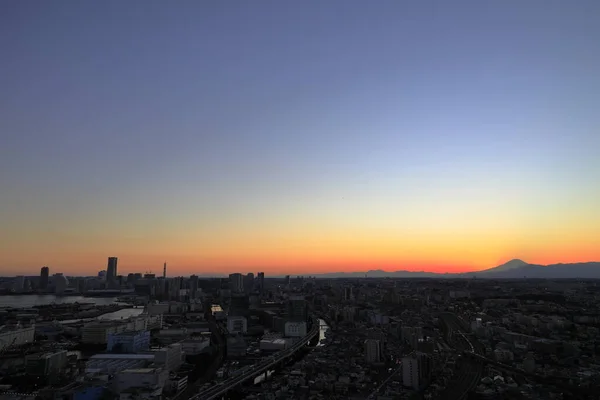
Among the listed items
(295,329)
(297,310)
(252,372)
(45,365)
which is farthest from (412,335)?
(45,365)

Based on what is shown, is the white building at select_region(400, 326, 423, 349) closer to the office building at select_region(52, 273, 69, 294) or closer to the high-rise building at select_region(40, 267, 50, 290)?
the office building at select_region(52, 273, 69, 294)

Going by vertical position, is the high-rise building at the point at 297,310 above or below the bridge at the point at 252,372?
above

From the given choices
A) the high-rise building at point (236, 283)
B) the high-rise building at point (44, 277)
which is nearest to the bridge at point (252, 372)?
the high-rise building at point (236, 283)

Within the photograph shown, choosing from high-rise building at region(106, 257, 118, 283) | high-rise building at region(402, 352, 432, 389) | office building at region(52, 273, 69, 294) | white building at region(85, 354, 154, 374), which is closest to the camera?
high-rise building at region(402, 352, 432, 389)

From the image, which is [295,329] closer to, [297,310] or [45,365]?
[297,310]

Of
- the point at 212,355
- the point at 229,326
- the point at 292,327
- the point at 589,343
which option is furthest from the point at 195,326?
the point at 589,343

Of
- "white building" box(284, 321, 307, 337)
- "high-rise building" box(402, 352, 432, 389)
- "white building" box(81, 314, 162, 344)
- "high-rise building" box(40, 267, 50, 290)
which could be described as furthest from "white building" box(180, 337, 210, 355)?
"high-rise building" box(40, 267, 50, 290)

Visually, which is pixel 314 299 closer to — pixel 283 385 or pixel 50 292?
pixel 283 385

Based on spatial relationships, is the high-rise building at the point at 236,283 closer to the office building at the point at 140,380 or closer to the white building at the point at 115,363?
the white building at the point at 115,363
